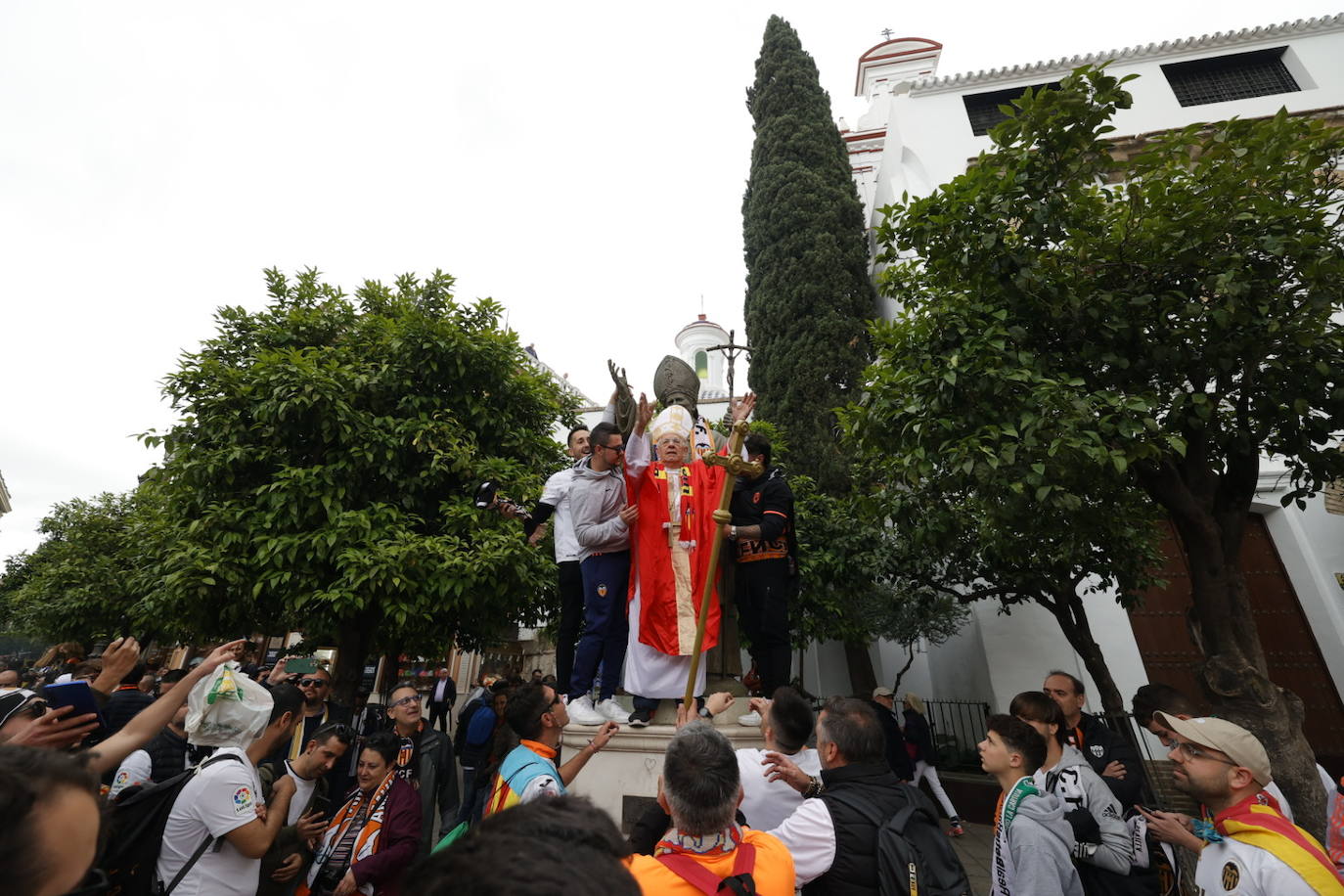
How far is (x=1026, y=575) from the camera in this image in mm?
7785

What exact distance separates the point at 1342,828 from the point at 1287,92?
1612cm

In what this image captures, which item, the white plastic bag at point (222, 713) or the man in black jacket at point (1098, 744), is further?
the man in black jacket at point (1098, 744)

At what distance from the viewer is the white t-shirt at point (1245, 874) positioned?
2.02m

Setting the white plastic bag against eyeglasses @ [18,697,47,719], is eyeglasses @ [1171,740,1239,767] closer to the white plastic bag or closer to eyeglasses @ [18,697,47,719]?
the white plastic bag

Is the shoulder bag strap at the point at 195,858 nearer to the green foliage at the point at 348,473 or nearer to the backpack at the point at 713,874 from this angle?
the backpack at the point at 713,874

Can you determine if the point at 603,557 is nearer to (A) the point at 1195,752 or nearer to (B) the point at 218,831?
(B) the point at 218,831

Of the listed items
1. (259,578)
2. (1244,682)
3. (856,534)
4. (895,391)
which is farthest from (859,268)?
(259,578)

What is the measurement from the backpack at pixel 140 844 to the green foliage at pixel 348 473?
3760 millimetres

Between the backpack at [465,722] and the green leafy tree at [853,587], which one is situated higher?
the green leafy tree at [853,587]

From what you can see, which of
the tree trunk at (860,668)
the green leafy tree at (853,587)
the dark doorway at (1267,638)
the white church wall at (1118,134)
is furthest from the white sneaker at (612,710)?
the dark doorway at (1267,638)

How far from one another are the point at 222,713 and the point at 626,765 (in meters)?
2.01

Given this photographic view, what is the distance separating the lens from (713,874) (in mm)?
1720

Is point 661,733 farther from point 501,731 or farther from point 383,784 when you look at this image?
point 501,731

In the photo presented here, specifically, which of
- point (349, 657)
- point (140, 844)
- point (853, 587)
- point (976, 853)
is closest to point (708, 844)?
point (140, 844)
